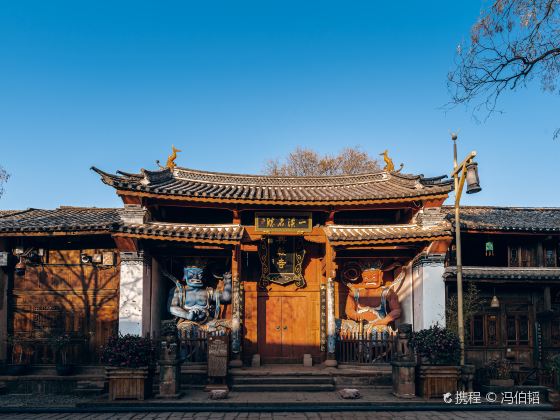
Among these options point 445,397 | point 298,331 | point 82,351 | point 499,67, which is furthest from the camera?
point 298,331

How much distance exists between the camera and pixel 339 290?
1767cm

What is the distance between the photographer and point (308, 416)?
11453mm

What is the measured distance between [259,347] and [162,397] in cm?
473

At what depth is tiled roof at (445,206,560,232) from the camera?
17094mm

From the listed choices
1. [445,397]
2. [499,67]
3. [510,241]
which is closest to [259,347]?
[445,397]

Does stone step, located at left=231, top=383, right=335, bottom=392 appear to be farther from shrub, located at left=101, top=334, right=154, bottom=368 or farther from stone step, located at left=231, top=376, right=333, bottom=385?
shrub, located at left=101, top=334, right=154, bottom=368

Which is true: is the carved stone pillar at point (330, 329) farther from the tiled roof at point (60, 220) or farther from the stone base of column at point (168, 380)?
the tiled roof at point (60, 220)

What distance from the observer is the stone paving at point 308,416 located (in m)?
11.4

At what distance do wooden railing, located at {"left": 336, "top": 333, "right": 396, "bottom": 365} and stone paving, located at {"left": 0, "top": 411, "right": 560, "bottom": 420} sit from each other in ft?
11.5

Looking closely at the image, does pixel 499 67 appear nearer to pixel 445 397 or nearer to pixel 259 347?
pixel 445 397

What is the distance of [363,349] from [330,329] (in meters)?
1.08

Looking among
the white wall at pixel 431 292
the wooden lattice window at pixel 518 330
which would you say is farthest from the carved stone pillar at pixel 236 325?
the wooden lattice window at pixel 518 330

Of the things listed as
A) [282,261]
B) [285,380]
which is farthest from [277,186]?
[285,380]

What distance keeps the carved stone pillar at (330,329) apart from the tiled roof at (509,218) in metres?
4.23
